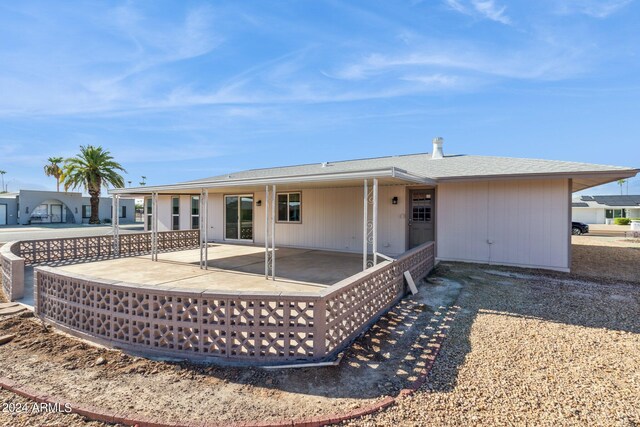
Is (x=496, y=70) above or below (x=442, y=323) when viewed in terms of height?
above

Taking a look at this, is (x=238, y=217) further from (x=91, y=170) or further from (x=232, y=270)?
(x=91, y=170)

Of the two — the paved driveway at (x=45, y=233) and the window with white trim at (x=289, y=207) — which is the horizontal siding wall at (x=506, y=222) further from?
the paved driveway at (x=45, y=233)

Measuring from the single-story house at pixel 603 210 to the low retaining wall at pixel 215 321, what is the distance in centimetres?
4139

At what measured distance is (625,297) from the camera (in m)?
5.68

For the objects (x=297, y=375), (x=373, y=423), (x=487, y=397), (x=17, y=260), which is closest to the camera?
(x=373, y=423)

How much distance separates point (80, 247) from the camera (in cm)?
Answer: 985

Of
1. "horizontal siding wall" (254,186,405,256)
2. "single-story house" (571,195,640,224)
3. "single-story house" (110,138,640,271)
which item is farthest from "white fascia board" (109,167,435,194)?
"single-story house" (571,195,640,224)

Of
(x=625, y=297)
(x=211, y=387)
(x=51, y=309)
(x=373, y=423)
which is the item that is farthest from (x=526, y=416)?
(x=51, y=309)

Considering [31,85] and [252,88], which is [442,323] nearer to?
[252,88]

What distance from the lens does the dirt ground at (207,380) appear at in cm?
244

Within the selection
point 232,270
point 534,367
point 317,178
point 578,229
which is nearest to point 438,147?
point 317,178

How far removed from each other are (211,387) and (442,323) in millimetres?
3232

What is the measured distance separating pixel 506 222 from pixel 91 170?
30.9m

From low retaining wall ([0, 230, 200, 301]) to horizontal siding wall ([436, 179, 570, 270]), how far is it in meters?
10.2
